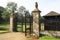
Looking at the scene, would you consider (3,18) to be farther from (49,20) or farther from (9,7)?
(49,20)

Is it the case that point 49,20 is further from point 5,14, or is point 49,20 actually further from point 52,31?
point 5,14

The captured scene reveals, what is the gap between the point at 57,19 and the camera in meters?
15.7

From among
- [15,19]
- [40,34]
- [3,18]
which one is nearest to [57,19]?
[40,34]

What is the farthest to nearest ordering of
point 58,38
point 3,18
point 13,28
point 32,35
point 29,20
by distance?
point 3,18 → point 13,28 → point 29,20 → point 32,35 → point 58,38

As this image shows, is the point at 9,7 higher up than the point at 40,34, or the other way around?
the point at 9,7

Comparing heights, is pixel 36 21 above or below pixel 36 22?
above

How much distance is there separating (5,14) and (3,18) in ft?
13.6

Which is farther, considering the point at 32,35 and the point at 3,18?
the point at 3,18

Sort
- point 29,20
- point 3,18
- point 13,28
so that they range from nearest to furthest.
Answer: point 29,20
point 13,28
point 3,18

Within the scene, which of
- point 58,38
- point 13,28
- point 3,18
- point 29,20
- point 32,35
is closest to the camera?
point 58,38

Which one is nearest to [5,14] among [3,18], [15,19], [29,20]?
[3,18]

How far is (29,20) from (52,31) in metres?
3.23

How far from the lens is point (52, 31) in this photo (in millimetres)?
14812

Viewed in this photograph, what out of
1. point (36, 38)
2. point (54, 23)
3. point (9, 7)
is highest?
point (9, 7)
